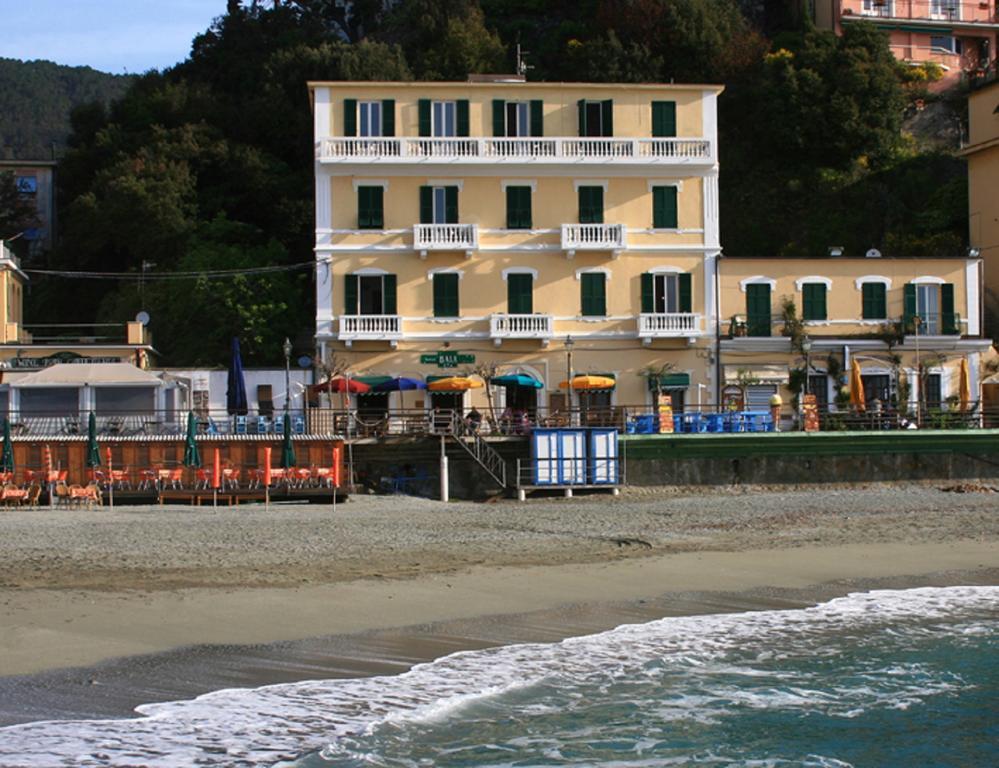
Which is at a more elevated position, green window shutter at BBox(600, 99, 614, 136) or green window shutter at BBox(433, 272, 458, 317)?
green window shutter at BBox(600, 99, 614, 136)

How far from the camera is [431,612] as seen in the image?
16.6 m

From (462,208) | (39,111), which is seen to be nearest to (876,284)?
(462,208)

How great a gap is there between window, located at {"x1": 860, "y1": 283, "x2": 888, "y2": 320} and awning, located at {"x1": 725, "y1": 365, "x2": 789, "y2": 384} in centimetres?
344

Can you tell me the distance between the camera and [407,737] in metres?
12.2

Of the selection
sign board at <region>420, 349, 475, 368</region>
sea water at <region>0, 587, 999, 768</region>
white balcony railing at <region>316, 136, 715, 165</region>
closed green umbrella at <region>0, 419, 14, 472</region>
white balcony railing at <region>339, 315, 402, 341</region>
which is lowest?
sea water at <region>0, 587, 999, 768</region>

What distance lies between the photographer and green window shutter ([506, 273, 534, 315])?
41.8 m

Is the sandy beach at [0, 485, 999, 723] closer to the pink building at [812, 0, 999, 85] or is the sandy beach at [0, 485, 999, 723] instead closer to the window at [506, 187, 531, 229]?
the window at [506, 187, 531, 229]

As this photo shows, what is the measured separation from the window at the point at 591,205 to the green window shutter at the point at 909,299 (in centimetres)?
1012

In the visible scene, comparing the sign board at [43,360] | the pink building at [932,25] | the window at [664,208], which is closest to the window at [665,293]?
the window at [664,208]

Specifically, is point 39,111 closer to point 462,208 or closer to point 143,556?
point 462,208

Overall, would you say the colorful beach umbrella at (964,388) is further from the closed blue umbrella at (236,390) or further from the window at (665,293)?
the closed blue umbrella at (236,390)

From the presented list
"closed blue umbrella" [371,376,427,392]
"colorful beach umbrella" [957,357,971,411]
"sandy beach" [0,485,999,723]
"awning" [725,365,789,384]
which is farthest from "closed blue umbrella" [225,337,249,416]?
"colorful beach umbrella" [957,357,971,411]

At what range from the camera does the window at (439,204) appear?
4169 centimetres

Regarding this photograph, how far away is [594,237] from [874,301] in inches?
369
